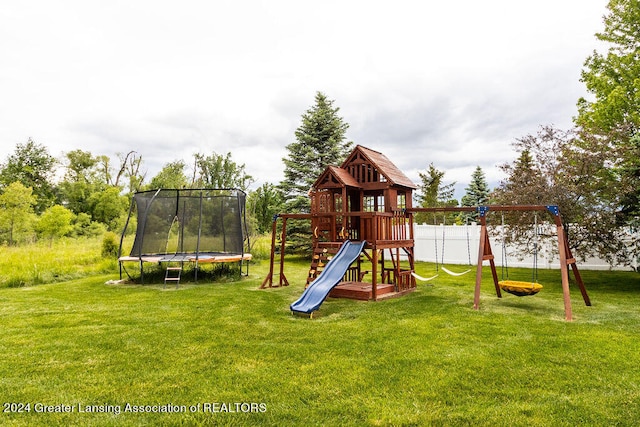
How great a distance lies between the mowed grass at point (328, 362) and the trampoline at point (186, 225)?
135 inches

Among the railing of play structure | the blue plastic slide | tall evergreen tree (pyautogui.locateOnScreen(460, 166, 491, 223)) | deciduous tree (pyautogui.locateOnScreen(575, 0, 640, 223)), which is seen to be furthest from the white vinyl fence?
tall evergreen tree (pyautogui.locateOnScreen(460, 166, 491, 223))

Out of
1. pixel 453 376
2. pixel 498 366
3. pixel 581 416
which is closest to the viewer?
pixel 581 416

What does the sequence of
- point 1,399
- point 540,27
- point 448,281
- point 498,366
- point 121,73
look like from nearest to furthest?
point 1,399 < point 498,366 < point 540,27 < point 448,281 < point 121,73

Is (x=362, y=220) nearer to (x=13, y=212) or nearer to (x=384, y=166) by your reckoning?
(x=384, y=166)

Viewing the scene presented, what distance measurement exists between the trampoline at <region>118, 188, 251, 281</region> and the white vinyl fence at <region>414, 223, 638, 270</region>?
6.56 metres

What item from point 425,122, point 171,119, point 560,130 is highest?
point 171,119

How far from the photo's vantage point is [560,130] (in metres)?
9.87

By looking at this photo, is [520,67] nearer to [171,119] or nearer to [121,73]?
[121,73]

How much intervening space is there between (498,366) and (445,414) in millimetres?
1321

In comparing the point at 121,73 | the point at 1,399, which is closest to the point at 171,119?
the point at 121,73

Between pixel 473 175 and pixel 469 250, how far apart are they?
19757 mm

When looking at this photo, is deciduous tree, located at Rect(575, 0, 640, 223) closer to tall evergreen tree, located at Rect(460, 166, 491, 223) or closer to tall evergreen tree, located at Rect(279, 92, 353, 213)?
tall evergreen tree, located at Rect(279, 92, 353, 213)

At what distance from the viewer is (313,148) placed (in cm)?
1733

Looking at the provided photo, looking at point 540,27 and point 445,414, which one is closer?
point 445,414
